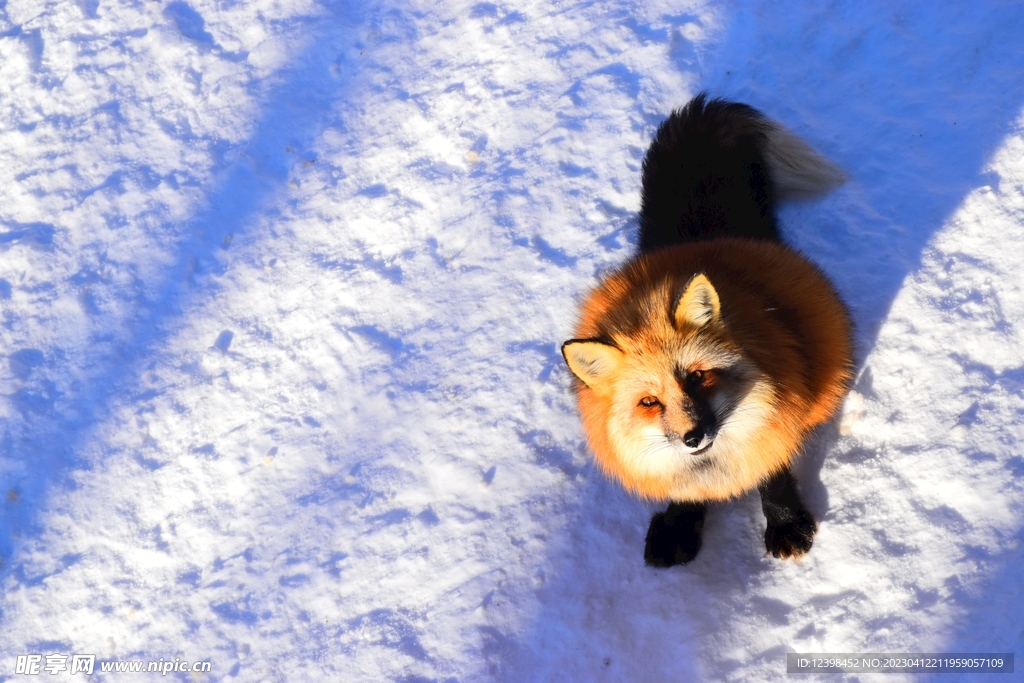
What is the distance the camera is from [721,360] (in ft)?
7.23

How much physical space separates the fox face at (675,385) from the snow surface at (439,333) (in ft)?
3.19

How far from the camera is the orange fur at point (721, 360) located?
87.2 inches

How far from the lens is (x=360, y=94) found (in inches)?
173

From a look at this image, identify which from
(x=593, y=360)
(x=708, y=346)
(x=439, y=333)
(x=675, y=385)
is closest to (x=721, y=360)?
(x=708, y=346)

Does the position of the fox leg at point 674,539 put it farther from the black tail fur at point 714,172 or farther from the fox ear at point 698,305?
the black tail fur at point 714,172

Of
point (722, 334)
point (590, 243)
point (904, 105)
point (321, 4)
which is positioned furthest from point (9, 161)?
point (904, 105)

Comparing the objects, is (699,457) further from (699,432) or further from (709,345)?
(709,345)

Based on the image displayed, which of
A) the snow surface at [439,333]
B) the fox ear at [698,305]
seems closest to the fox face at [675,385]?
the fox ear at [698,305]

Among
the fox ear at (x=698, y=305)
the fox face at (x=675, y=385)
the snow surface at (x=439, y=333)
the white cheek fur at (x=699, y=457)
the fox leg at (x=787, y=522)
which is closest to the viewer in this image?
the fox ear at (x=698, y=305)

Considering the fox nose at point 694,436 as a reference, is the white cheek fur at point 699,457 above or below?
below

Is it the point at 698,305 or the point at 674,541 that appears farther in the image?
the point at 674,541

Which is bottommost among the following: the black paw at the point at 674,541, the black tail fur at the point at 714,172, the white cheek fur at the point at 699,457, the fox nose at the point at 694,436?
the black paw at the point at 674,541

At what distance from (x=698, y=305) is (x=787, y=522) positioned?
1.34 metres

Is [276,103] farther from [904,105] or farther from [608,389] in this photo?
[904,105]
